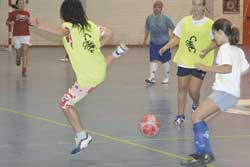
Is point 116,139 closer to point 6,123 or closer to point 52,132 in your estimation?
point 52,132

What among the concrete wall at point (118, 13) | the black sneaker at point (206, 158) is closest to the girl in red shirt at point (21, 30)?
the concrete wall at point (118, 13)

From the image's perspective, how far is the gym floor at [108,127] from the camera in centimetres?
906

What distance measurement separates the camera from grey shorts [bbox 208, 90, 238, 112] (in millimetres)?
8406

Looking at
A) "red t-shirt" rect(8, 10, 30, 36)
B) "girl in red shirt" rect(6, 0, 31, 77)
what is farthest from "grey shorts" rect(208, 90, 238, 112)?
"red t-shirt" rect(8, 10, 30, 36)

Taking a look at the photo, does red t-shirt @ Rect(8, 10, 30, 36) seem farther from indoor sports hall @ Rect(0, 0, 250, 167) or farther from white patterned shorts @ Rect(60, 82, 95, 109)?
white patterned shorts @ Rect(60, 82, 95, 109)

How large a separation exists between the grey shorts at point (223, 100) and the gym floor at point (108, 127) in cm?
76

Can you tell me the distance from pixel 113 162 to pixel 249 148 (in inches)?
77.4

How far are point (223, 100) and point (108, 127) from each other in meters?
3.27

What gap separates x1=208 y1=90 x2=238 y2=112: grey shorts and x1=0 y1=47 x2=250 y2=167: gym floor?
0.76m

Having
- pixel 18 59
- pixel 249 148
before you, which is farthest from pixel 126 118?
pixel 18 59

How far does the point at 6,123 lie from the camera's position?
11.7m

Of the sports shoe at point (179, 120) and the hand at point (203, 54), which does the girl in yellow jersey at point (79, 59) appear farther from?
the sports shoe at point (179, 120)

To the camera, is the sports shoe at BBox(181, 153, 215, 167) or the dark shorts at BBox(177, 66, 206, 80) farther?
the dark shorts at BBox(177, 66, 206, 80)

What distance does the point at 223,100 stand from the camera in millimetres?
8406
